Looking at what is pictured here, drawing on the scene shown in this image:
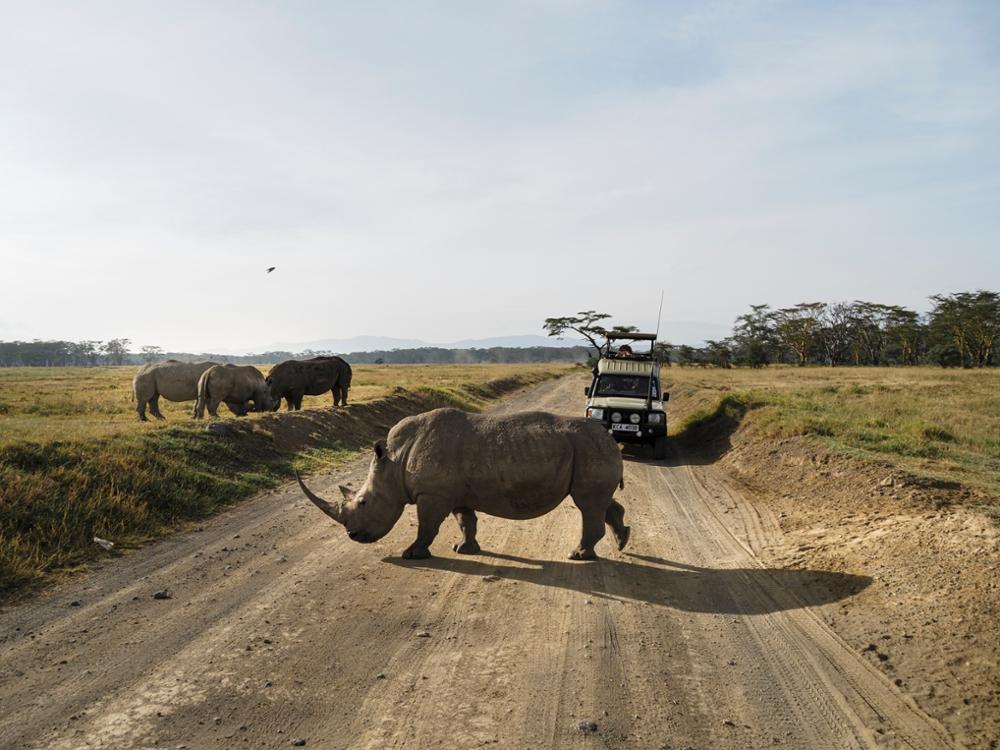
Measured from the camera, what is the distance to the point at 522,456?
8164 millimetres

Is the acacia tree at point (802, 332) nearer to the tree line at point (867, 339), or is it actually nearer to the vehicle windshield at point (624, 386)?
the tree line at point (867, 339)

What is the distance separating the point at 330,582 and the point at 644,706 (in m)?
3.97

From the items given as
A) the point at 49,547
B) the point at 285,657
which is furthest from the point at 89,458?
the point at 285,657

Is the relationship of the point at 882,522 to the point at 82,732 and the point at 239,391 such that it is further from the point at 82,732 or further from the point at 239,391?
the point at 239,391

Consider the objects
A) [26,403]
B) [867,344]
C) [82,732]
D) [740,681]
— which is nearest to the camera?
[82,732]

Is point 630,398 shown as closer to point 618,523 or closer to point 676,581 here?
point 618,523

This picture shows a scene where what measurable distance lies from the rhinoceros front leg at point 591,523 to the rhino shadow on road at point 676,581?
0.50 feet

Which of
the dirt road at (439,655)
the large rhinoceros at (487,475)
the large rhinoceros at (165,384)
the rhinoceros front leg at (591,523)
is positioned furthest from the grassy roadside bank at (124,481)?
the large rhinoceros at (165,384)

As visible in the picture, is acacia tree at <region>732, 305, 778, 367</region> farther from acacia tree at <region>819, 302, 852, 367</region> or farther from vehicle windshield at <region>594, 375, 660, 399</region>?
vehicle windshield at <region>594, 375, 660, 399</region>

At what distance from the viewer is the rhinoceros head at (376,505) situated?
8414 millimetres

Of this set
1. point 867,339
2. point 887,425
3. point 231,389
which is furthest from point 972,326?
point 231,389

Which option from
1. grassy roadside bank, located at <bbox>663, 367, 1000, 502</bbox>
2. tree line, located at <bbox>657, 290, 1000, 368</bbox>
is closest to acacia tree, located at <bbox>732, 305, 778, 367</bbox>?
tree line, located at <bbox>657, 290, 1000, 368</bbox>

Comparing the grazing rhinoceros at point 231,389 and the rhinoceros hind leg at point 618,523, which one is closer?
the rhinoceros hind leg at point 618,523

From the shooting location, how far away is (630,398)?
1770 centimetres
